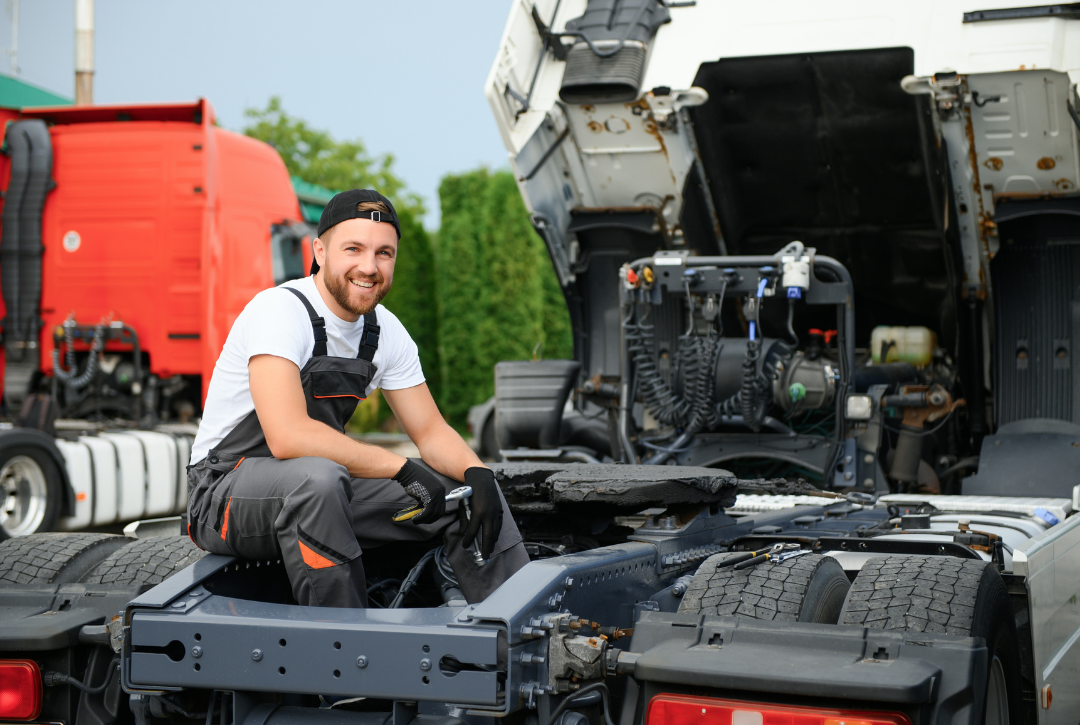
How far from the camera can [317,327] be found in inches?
119

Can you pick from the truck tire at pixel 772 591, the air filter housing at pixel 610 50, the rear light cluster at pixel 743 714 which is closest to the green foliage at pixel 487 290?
the air filter housing at pixel 610 50

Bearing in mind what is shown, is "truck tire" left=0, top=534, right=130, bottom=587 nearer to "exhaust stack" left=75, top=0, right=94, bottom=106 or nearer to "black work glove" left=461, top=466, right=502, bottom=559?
"black work glove" left=461, top=466, right=502, bottom=559

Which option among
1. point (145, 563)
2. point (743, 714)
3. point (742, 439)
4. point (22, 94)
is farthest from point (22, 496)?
point (22, 94)

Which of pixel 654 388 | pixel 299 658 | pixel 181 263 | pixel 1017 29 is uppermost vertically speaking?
pixel 1017 29

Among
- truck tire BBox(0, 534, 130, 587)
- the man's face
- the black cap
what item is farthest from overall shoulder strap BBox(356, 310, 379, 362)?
truck tire BBox(0, 534, 130, 587)

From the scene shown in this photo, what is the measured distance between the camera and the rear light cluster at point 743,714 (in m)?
2.21

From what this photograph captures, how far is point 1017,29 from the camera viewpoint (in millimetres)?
4859

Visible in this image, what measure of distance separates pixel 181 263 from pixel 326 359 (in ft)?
21.2

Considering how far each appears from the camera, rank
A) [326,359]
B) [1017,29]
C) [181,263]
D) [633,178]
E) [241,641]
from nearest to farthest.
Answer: [241,641] → [326,359] → [1017,29] → [633,178] → [181,263]

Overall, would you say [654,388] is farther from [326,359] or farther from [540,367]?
[326,359]

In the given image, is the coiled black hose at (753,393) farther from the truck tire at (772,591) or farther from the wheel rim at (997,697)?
the wheel rim at (997,697)

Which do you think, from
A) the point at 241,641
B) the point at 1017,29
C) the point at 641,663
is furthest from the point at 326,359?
the point at 1017,29

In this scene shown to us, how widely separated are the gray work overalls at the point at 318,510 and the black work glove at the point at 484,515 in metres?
0.09

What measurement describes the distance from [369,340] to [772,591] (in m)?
1.29
